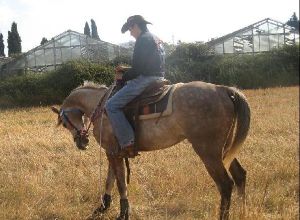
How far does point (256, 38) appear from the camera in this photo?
102 feet

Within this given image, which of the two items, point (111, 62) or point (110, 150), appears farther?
point (111, 62)

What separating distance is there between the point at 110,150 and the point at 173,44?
90.9 ft

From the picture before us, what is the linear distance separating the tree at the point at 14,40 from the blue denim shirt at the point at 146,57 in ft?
140

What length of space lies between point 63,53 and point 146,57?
27410 mm

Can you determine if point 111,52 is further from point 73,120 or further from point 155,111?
point 155,111

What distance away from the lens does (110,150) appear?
5773 mm

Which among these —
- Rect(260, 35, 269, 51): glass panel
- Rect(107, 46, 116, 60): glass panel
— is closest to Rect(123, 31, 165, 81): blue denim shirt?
Rect(260, 35, 269, 51): glass panel

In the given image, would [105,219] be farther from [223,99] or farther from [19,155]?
[19,155]

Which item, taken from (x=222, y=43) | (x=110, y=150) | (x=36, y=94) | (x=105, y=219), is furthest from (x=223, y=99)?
(x=222, y=43)

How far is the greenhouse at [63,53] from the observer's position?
3158cm

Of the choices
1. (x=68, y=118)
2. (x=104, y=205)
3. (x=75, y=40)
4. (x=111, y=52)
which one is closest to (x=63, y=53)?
(x=75, y=40)

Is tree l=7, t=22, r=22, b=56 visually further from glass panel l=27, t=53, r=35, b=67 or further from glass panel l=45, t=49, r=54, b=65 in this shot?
glass panel l=45, t=49, r=54, b=65

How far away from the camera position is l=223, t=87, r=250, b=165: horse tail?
5.22 m

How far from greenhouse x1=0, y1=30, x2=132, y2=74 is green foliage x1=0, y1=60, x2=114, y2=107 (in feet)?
5.92
